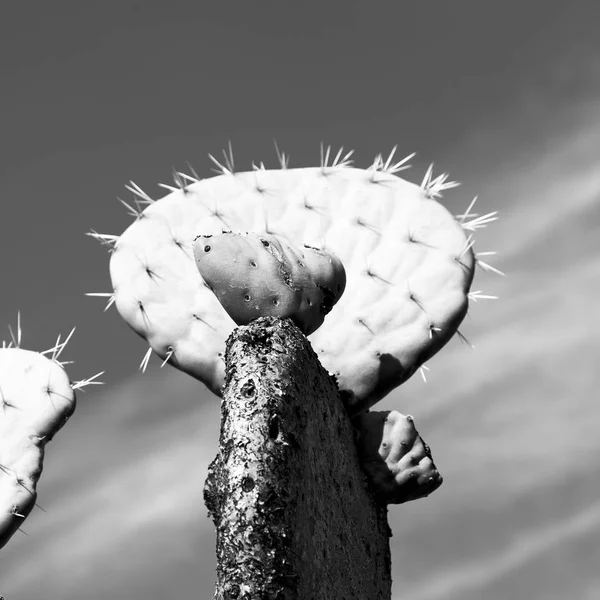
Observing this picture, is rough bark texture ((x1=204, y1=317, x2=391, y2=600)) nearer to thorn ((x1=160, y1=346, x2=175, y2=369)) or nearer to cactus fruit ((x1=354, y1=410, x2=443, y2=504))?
cactus fruit ((x1=354, y1=410, x2=443, y2=504))

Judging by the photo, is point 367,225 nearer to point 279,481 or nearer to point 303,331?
point 303,331

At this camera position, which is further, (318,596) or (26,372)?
(26,372)

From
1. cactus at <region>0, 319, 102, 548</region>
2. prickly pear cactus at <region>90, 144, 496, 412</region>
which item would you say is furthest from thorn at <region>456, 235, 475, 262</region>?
cactus at <region>0, 319, 102, 548</region>

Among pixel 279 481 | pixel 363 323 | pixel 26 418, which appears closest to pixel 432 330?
pixel 363 323

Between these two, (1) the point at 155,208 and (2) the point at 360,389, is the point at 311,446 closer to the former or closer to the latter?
(2) the point at 360,389

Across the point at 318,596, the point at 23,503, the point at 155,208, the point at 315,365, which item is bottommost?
the point at 318,596

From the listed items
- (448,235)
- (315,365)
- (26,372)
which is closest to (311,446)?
(315,365)
